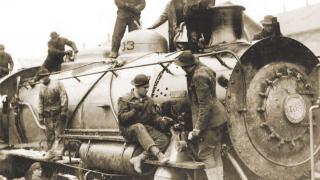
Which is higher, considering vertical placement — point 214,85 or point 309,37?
point 309,37

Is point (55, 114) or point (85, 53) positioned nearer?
point (55, 114)

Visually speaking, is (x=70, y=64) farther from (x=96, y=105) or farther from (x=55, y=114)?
(x=96, y=105)

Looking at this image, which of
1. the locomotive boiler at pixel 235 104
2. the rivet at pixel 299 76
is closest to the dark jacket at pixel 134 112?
the locomotive boiler at pixel 235 104

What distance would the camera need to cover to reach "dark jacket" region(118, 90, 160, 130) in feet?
18.6

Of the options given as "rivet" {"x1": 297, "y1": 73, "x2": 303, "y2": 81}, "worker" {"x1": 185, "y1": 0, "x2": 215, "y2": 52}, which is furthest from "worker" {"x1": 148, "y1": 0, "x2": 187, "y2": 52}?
"rivet" {"x1": 297, "y1": 73, "x2": 303, "y2": 81}

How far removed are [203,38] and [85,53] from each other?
12.1 ft

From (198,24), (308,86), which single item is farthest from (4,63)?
(308,86)

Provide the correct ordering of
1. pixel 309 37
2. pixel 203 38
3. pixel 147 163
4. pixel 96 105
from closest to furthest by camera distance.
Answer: pixel 147 163 < pixel 203 38 < pixel 96 105 < pixel 309 37

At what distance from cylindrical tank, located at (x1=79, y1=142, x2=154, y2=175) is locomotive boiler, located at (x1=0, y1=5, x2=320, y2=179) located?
12 millimetres

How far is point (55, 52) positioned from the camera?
33.1ft

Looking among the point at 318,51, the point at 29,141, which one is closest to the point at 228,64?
the point at 29,141

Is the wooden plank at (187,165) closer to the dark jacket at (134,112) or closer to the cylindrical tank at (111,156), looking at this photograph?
the cylindrical tank at (111,156)

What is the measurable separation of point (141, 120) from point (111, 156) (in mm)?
825

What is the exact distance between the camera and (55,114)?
806 cm
